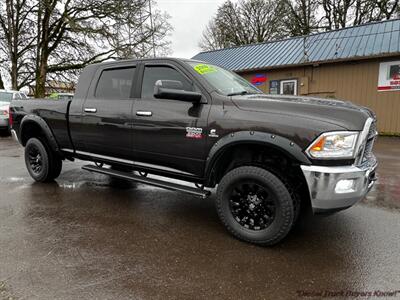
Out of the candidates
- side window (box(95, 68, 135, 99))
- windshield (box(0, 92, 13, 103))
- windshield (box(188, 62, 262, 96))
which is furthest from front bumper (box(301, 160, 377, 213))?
windshield (box(0, 92, 13, 103))

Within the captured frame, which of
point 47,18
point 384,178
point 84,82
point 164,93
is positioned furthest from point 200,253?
point 47,18

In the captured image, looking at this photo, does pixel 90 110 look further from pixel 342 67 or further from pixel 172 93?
pixel 342 67

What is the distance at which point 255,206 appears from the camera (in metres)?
3.41

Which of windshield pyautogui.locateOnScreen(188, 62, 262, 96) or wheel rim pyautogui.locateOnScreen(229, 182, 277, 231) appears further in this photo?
windshield pyautogui.locateOnScreen(188, 62, 262, 96)

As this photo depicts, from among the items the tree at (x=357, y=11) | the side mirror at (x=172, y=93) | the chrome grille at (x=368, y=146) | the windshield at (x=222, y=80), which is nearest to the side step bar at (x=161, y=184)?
the side mirror at (x=172, y=93)

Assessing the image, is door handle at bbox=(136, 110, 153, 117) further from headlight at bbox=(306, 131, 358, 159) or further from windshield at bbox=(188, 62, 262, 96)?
headlight at bbox=(306, 131, 358, 159)

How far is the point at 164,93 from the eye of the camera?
3469 mm

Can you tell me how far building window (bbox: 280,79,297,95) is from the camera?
14.5m

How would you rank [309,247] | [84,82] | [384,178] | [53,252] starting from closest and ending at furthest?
[53,252], [309,247], [84,82], [384,178]

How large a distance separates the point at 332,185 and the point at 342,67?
38.7 ft

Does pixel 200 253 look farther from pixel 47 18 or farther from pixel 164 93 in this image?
Result: pixel 47 18

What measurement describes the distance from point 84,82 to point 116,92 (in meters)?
0.76

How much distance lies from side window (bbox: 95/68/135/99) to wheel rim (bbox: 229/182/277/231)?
2.01 metres

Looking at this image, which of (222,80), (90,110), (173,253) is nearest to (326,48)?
(222,80)
